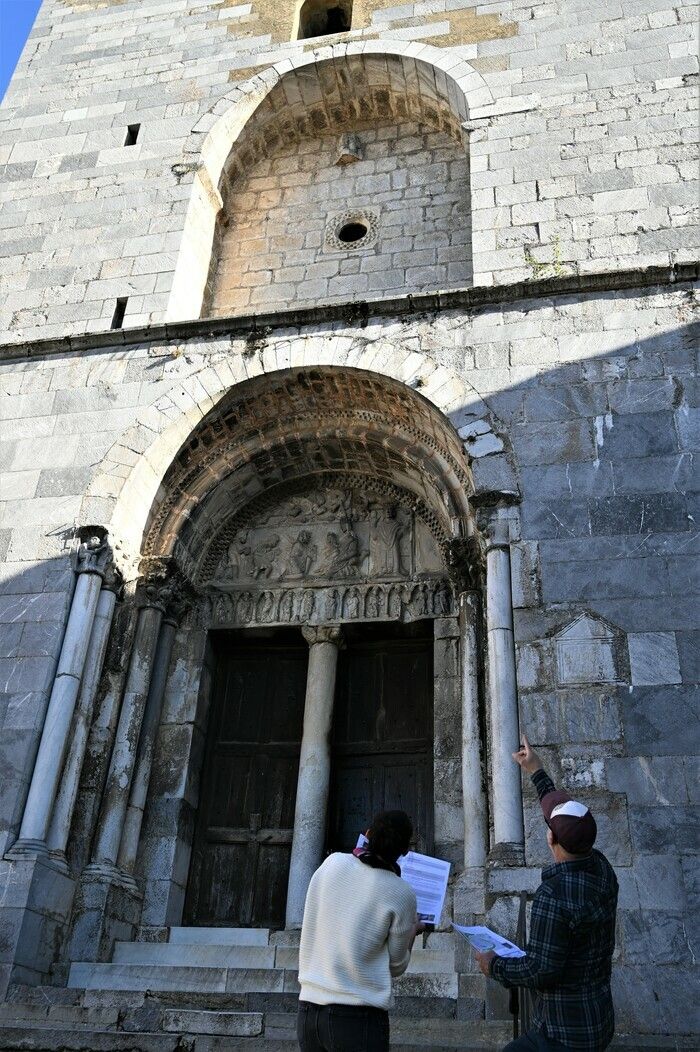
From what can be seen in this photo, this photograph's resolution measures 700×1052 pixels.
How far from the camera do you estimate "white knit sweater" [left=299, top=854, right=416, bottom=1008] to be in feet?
10.1

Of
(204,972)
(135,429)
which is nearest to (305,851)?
(204,972)

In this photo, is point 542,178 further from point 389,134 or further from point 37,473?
point 37,473

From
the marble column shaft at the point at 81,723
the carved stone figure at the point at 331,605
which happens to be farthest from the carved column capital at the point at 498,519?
the marble column shaft at the point at 81,723

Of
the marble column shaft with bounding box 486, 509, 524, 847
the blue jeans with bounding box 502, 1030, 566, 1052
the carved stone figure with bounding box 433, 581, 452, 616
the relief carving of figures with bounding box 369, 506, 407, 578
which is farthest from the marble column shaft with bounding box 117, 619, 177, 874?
the blue jeans with bounding box 502, 1030, 566, 1052

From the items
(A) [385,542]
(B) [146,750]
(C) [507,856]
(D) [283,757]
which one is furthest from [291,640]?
(C) [507,856]

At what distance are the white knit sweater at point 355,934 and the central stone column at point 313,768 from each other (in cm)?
416

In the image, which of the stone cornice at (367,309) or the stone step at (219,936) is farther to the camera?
the stone cornice at (367,309)

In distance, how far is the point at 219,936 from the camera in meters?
7.09

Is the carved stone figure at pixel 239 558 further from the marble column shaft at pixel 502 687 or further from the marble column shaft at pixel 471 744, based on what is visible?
the marble column shaft at pixel 502 687

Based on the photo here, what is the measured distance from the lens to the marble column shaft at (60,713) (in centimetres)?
662

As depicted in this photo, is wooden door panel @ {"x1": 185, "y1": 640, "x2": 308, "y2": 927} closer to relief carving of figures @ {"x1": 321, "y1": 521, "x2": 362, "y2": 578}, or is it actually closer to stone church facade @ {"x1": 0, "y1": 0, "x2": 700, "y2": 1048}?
stone church facade @ {"x1": 0, "y1": 0, "x2": 700, "y2": 1048}

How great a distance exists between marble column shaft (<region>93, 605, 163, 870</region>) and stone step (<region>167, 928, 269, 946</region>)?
2.47 ft

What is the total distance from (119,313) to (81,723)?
4.17 meters

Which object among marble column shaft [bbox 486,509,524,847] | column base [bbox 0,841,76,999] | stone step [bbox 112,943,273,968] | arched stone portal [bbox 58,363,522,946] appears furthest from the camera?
arched stone portal [bbox 58,363,522,946]
